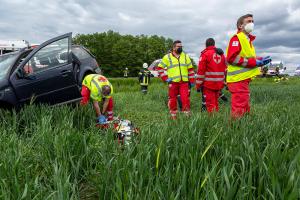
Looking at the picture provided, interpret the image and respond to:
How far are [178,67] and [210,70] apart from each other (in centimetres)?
75

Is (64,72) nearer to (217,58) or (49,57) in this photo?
(49,57)

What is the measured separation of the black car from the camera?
6406mm

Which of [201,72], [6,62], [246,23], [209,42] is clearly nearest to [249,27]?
[246,23]

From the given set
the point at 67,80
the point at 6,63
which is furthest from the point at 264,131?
the point at 6,63

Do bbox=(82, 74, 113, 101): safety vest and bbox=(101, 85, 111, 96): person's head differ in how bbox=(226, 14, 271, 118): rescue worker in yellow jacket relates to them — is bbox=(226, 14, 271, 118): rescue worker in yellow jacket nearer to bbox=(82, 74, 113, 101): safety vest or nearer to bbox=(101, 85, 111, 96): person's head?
bbox=(101, 85, 111, 96): person's head

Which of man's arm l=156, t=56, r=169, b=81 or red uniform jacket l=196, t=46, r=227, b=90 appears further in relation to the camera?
man's arm l=156, t=56, r=169, b=81

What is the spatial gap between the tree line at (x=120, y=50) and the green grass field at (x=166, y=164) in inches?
2796

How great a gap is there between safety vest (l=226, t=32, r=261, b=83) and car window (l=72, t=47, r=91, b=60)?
475 centimetres

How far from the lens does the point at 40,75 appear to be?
22.3ft

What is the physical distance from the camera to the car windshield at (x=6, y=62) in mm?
6604

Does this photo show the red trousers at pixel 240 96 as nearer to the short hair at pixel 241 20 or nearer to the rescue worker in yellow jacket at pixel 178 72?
the short hair at pixel 241 20

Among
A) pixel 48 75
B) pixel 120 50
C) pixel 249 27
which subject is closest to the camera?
pixel 249 27

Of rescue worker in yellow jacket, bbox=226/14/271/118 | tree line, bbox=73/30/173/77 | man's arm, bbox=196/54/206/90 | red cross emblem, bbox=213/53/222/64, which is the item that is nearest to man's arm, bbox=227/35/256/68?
rescue worker in yellow jacket, bbox=226/14/271/118

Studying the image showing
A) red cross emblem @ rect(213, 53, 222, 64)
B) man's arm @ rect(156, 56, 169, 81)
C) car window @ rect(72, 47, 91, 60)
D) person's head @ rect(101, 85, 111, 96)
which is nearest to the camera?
person's head @ rect(101, 85, 111, 96)
